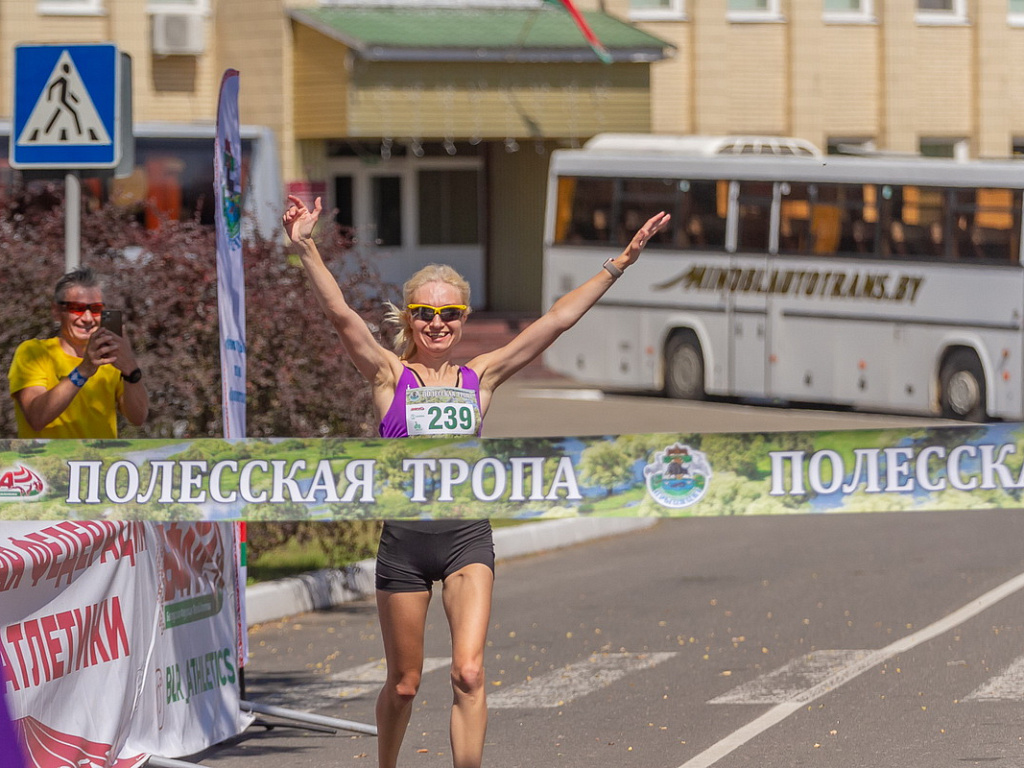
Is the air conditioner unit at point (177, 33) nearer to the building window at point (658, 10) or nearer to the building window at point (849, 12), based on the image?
the building window at point (658, 10)

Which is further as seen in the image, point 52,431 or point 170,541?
point 52,431

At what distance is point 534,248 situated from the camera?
34031mm

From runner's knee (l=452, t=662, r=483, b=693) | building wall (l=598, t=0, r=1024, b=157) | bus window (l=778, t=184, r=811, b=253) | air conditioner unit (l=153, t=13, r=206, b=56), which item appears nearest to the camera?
runner's knee (l=452, t=662, r=483, b=693)

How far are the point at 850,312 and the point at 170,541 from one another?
57.9ft

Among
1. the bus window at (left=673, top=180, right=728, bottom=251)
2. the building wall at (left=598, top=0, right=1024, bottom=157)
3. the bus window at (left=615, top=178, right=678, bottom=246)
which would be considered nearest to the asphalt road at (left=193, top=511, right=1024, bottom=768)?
the bus window at (left=673, top=180, right=728, bottom=251)

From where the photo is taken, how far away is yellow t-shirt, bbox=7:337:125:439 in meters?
7.76

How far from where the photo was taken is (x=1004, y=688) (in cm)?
835

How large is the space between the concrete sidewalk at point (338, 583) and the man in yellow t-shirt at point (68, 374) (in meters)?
2.17

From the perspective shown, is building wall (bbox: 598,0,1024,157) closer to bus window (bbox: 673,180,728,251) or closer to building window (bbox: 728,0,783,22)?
building window (bbox: 728,0,783,22)

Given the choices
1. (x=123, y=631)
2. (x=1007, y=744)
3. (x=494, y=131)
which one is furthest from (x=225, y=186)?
(x=494, y=131)

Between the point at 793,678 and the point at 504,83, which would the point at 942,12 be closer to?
the point at 504,83

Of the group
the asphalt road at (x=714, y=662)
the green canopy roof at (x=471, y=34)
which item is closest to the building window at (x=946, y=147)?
the green canopy roof at (x=471, y=34)

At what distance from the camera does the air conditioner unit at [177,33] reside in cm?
3002

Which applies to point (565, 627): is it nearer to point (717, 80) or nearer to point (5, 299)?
point (5, 299)
